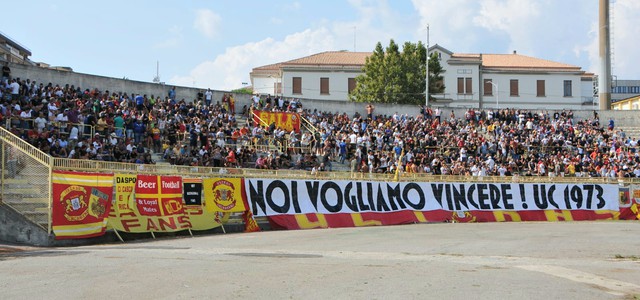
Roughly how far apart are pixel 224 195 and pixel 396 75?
5237 cm

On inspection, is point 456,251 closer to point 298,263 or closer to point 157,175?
point 298,263

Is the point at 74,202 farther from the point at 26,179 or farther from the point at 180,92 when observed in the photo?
the point at 180,92

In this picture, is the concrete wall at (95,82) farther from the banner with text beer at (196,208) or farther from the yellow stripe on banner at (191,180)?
the banner with text beer at (196,208)

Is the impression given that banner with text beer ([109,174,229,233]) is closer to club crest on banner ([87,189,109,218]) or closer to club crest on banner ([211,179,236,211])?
club crest on banner ([87,189,109,218])

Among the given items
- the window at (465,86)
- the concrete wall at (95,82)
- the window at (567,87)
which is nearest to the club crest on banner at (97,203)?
the concrete wall at (95,82)

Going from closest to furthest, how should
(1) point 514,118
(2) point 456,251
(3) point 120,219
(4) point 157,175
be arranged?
(2) point 456,251
(3) point 120,219
(4) point 157,175
(1) point 514,118

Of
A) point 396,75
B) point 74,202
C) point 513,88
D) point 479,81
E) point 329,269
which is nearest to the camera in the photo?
point 329,269

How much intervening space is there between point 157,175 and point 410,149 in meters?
19.6

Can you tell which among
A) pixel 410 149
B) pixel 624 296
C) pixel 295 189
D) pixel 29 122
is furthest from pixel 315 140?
pixel 624 296

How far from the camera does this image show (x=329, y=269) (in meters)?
12.3

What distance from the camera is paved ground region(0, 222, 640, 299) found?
9.77 m

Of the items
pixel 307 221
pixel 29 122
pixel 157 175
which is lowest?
pixel 307 221

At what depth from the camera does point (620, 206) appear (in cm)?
3475

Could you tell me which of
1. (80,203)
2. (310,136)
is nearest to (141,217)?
(80,203)
